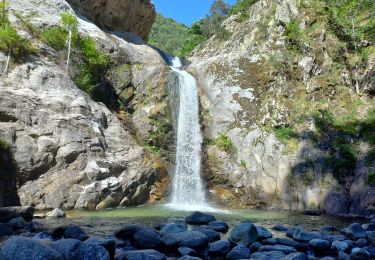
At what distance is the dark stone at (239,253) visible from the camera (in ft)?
31.5

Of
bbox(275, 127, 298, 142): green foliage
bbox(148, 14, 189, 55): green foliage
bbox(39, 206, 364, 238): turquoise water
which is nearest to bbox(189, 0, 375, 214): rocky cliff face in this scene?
bbox(275, 127, 298, 142): green foliage

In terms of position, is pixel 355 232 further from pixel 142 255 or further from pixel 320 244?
pixel 142 255

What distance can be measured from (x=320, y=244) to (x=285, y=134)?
14466 millimetres

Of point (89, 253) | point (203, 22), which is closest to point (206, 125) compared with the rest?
point (89, 253)

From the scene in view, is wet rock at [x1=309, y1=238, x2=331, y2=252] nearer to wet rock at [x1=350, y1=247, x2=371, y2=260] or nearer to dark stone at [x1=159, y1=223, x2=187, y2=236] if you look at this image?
wet rock at [x1=350, y1=247, x2=371, y2=260]

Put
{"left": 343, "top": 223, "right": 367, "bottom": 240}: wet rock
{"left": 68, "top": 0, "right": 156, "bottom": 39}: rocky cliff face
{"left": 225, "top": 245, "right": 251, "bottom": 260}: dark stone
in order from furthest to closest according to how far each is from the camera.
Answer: {"left": 68, "top": 0, "right": 156, "bottom": 39}: rocky cliff face < {"left": 343, "top": 223, "right": 367, "bottom": 240}: wet rock < {"left": 225, "top": 245, "right": 251, "bottom": 260}: dark stone

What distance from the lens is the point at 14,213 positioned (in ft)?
46.3

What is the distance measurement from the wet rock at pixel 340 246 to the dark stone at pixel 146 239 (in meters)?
4.88

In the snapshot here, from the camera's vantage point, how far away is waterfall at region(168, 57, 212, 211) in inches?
930

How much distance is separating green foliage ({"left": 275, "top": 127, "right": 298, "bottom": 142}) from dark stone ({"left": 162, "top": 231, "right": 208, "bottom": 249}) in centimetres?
1507

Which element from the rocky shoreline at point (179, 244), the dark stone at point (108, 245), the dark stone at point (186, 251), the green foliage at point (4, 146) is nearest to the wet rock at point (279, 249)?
the rocky shoreline at point (179, 244)

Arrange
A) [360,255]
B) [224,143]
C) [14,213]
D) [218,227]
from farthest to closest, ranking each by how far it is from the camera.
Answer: [224,143] < [14,213] < [218,227] < [360,255]

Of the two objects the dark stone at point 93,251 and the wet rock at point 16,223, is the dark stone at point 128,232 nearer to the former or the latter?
the dark stone at point 93,251

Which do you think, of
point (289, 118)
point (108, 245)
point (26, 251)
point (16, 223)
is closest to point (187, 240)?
point (108, 245)
